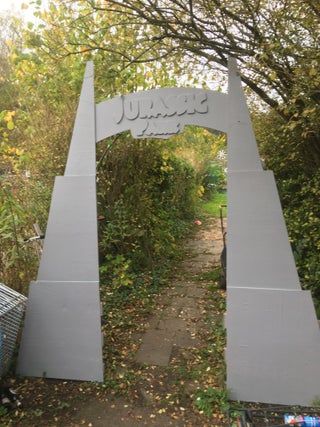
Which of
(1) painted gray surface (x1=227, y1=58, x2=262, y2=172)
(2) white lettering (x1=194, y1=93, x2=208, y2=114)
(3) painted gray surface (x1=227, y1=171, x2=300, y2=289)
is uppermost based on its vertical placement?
(2) white lettering (x1=194, y1=93, x2=208, y2=114)

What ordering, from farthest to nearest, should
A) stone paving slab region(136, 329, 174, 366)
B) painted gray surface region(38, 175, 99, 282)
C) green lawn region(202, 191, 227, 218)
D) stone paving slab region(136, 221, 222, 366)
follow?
green lawn region(202, 191, 227, 218), stone paving slab region(136, 221, 222, 366), stone paving slab region(136, 329, 174, 366), painted gray surface region(38, 175, 99, 282)

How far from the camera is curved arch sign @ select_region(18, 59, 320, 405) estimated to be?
304cm

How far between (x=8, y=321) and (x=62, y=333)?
1.78ft

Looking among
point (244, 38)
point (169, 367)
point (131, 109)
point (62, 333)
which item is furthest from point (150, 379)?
point (244, 38)

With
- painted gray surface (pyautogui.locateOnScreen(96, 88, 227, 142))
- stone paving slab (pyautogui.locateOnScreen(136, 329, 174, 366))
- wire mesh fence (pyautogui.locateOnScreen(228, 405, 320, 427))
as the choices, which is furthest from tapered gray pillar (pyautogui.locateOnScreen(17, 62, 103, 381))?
wire mesh fence (pyautogui.locateOnScreen(228, 405, 320, 427))

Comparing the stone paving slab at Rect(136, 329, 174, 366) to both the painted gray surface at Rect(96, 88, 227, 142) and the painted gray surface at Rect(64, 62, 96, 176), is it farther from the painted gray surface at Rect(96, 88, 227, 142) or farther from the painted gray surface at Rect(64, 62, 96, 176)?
the painted gray surface at Rect(96, 88, 227, 142)

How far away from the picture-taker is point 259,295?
307 centimetres

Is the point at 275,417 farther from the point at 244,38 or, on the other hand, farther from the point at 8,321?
the point at 244,38

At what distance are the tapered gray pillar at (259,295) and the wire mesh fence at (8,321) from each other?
1.86m

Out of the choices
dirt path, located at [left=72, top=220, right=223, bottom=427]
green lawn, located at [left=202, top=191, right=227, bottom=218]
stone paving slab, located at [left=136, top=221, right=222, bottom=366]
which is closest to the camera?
dirt path, located at [left=72, top=220, right=223, bottom=427]

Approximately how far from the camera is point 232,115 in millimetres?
3125

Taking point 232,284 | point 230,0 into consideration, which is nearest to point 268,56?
point 230,0

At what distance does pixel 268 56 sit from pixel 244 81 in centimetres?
72

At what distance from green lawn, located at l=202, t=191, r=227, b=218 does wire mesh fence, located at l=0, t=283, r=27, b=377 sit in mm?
10364
